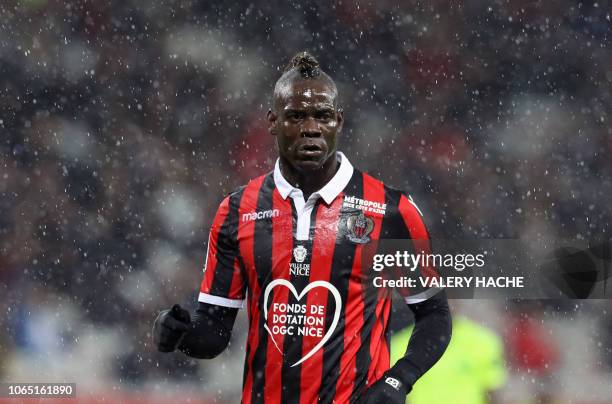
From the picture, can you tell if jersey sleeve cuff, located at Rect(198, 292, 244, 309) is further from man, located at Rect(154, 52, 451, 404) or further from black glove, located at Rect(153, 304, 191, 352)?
black glove, located at Rect(153, 304, 191, 352)

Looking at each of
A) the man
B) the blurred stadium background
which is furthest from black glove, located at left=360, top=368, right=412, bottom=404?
the blurred stadium background

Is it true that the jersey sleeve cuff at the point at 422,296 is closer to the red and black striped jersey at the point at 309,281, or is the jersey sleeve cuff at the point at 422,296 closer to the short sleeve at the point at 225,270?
the red and black striped jersey at the point at 309,281

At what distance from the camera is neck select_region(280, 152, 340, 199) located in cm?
286

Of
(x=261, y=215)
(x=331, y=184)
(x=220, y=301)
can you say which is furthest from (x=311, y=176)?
(x=220, y=301)

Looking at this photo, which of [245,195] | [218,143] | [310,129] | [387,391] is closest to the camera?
[387,391]

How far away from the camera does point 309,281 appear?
9.07 ft

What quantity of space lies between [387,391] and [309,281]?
1.33ft

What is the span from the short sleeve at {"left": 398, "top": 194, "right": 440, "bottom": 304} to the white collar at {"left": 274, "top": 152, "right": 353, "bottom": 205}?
0.19m

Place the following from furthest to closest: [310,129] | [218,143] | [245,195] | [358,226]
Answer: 1. [218,143]
2. [245,195]
3. [358,226]
4. [310,129]

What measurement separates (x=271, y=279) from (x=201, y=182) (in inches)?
143

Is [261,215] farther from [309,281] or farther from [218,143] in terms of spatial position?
[218,143]

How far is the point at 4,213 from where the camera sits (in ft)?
21.5

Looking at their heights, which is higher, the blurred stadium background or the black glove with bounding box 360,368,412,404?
the blurred stadium background

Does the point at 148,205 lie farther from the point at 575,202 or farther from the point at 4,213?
the point at 575,202
